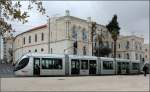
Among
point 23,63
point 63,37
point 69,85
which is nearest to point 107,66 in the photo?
point 23,63

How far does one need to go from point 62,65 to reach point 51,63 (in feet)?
5.15

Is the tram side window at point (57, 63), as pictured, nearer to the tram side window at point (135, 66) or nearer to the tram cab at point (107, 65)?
the tram cab at point (107, 65)

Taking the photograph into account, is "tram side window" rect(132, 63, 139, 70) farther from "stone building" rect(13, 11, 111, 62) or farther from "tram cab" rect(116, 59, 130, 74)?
"stone building" rect(13, 11, 111, 62)

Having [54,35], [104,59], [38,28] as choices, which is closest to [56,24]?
[54,35]

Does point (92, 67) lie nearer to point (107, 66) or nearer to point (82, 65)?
point (82, 65)

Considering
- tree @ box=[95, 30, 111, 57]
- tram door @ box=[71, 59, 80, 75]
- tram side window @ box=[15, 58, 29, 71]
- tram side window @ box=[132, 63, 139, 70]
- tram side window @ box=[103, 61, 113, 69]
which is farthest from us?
tree @ box=[95, 30, 111, 57]

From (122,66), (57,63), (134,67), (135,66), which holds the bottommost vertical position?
(134,67)

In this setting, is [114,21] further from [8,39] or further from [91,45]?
[8,39]

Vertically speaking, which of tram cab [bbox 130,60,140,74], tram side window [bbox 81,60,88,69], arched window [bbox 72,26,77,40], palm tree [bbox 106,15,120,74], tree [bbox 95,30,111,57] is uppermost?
palm tree [bbox 106,15,120,74]

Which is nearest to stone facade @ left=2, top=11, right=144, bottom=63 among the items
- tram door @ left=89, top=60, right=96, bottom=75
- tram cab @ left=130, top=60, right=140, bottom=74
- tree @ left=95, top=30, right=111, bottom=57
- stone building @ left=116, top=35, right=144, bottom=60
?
tree @ left=95, top=30, right=111, bottom=57

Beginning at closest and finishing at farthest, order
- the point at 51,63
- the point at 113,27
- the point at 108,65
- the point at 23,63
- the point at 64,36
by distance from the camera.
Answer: the point at 23,63 < the point at 51,63 < the point at 108,65 < the point at 64,36 < the point at 113,27

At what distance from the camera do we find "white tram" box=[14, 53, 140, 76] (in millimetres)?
37250

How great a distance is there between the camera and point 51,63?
39.5m

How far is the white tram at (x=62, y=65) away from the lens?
3725 cm
